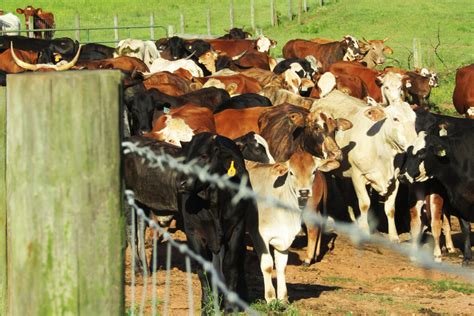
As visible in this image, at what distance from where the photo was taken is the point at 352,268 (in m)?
12.6

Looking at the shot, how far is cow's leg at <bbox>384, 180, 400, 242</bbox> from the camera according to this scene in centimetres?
1434

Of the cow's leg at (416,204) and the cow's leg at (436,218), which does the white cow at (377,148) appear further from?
the cow's leg at (436,218)

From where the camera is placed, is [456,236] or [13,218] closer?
[13,218]

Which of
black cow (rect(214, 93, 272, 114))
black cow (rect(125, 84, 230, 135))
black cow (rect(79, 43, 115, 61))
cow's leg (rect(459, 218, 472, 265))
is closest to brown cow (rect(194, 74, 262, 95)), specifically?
black cow (rect(125, 84, 230, 135))

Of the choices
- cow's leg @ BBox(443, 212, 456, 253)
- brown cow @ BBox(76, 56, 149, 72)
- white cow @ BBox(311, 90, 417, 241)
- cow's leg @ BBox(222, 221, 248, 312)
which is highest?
brown cow @ BBox(76, 56, 149, 72)

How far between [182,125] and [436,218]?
10.1 ft

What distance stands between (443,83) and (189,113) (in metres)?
17.5

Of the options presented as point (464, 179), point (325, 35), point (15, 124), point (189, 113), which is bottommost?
point (15, 124)

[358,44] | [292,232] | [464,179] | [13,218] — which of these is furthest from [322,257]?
[358,44]

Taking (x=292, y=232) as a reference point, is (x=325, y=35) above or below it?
above

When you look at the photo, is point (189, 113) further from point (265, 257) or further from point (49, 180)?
point (49, 180)

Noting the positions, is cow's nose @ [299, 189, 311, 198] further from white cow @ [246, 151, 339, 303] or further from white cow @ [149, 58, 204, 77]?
white cow @ [149, 58, 204, 77]

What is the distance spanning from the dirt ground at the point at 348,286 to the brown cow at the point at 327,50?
589 inches

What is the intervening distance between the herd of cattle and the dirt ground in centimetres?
33
